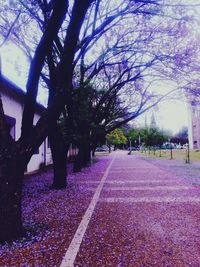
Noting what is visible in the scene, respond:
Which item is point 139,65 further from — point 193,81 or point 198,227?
point 198,227

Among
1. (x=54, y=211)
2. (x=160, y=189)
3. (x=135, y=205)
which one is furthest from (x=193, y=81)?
(x=54, y=211)

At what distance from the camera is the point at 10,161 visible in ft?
18.4

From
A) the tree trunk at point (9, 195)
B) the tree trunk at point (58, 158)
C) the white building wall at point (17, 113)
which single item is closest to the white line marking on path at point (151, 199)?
the tree trunk at point (58, 158)

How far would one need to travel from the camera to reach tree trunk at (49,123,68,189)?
42.2 ft

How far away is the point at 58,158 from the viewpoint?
1341cm

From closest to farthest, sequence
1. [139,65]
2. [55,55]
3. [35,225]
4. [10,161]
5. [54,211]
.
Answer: [10,161]
[35,225]
[54,211]
[55,55]
[139,65]

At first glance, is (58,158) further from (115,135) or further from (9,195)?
(115,135)

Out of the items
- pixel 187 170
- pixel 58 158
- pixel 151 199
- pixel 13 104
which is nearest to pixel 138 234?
pixel 151 199

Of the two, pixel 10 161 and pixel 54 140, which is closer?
pixel 10 161

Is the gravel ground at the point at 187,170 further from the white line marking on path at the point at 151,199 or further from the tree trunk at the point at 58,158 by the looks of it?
the tree trunk at the point at 58,158

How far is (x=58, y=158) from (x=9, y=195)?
7.83m

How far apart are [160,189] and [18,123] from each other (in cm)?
960

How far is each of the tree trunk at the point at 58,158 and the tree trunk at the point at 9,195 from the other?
7075 mm

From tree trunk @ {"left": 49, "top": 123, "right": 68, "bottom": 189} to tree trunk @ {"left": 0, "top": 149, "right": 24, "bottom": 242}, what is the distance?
7.08 m
